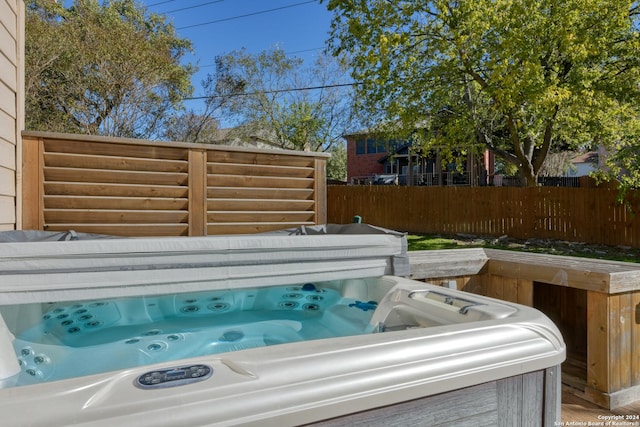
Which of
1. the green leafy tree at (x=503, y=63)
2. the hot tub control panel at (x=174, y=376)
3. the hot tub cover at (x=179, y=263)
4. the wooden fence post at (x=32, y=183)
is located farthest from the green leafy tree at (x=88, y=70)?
A: the hot tub control panel at (x=174, y=376)

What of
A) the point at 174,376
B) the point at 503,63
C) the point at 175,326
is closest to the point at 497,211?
the point at 503,63

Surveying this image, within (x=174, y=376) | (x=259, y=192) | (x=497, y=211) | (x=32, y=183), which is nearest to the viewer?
(x=174, y=376)

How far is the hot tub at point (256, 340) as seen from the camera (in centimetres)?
84

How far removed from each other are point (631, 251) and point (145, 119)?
10.4m

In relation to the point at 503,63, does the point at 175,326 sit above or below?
below

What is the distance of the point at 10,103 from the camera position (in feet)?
8.92

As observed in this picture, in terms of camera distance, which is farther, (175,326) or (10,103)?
(10,103)

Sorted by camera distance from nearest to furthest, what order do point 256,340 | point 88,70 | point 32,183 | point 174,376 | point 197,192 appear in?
1. point 174,376
2. point 256,340
3. point 32,183
4. point 197,192
5. point 88,70

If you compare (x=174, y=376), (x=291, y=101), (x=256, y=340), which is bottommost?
(x=256, y=340)

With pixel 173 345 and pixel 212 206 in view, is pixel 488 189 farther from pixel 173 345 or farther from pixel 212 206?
pixel 173 345

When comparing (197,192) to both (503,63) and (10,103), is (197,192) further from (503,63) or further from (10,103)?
(503,63)

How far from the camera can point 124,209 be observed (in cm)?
324

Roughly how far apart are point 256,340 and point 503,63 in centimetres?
588

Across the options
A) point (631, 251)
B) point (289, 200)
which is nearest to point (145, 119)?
point (289, 200)
